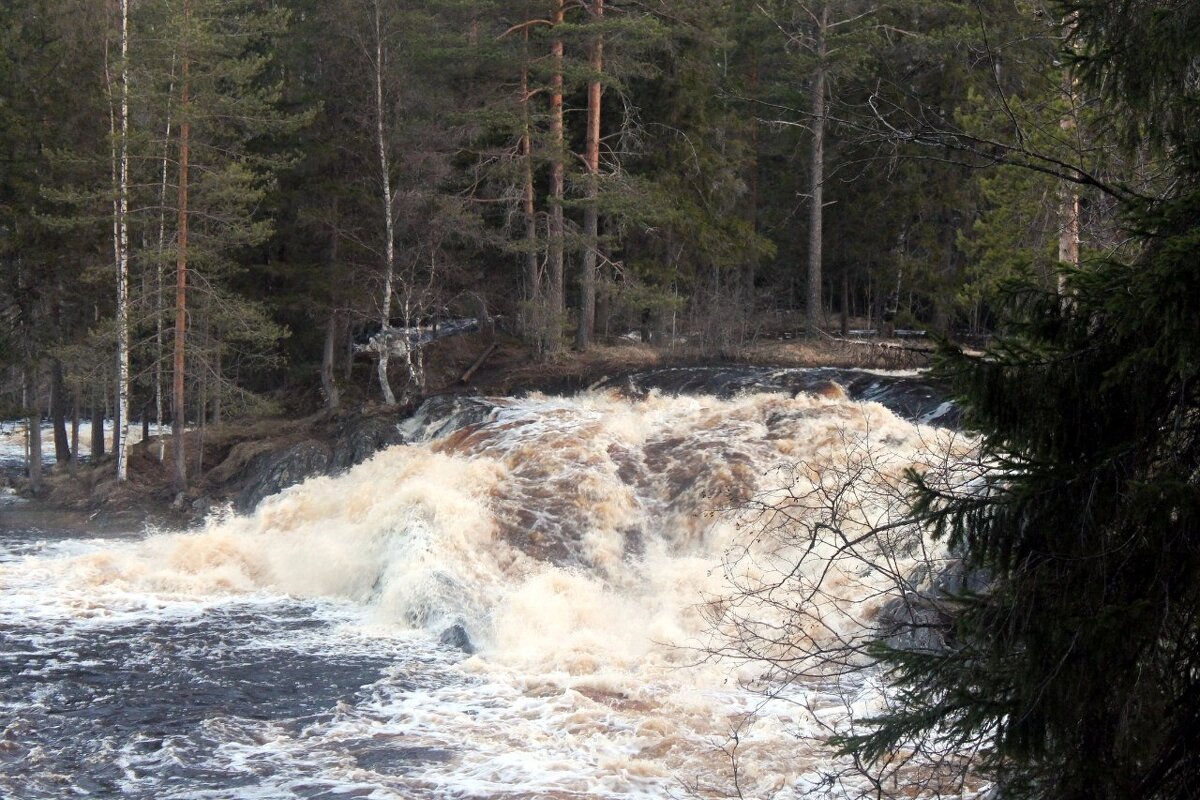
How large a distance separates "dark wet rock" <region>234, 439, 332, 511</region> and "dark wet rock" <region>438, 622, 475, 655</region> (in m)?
8.84

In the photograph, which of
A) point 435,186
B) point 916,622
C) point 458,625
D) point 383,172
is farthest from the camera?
point 435,186

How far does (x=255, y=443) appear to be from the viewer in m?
24.7

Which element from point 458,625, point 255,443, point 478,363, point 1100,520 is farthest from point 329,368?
point 1100,520

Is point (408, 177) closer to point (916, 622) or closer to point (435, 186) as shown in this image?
point (435, 186)

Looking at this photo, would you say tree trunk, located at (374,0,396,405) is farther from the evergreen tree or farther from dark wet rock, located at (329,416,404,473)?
the evergreen tree

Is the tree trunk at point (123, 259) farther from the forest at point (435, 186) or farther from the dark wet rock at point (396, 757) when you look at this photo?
the dark wet rock at point (396, 757)

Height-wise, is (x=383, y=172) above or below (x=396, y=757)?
above

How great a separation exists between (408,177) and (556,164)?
3.60m

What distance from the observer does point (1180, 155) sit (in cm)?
454

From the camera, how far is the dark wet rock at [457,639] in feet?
40.8

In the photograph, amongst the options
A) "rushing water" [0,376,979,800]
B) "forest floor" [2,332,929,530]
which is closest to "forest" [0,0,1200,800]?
"forest floor" [2,332,929,530]

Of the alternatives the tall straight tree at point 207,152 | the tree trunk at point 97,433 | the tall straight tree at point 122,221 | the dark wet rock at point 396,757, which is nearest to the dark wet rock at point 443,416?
the tall straight tree at point 207,152

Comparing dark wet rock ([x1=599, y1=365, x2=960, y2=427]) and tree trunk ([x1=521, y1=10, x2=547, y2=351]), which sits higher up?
tree trunk ([x1=521, y1=10, x2=547, y2=351])

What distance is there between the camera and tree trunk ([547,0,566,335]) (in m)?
23.9
